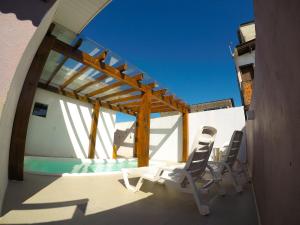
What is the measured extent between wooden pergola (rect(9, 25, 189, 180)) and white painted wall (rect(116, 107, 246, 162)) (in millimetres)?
512

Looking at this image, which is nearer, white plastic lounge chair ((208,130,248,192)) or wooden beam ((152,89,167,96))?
white plastic lounge chair ((208,130,248,192))

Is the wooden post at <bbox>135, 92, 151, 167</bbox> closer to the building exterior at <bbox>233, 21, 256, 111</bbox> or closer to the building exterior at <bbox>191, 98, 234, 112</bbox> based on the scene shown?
the building exterior at <bbox>233, 21, 256, 111</bbox>

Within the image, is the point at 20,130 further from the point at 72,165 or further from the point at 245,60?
A: the point at 245,60

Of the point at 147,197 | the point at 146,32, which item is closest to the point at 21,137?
the point at 147,197

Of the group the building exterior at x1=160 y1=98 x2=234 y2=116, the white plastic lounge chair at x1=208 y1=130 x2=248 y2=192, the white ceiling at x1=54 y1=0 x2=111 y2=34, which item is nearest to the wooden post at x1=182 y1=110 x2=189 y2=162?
the white plastic lounge chair at x1=208 y1=130 x2=248 y2=192

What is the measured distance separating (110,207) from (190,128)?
26.5 feet

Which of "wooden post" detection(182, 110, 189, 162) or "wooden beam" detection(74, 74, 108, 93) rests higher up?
"wooden beam" detection(74, 74, 108, 93)

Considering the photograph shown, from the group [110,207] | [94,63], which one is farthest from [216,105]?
[110,207]

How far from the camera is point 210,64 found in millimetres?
14859

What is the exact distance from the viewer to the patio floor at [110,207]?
1926 millimetres

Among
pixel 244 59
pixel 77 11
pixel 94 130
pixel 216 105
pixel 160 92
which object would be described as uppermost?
pixel 244 59

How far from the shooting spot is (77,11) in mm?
A: 4402

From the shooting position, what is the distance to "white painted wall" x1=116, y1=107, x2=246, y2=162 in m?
8.16

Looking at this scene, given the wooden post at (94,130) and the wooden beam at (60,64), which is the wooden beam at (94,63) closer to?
the wooden beam at (60,64)
